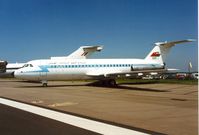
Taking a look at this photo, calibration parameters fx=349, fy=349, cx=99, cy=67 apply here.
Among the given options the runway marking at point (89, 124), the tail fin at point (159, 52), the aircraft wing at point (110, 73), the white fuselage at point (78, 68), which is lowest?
the runway marking at point (89, 124)

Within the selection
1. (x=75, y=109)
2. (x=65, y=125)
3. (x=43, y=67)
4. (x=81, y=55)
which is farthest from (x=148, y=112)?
(x=81, y=55)

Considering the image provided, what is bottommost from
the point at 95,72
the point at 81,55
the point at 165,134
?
the point at 165,134

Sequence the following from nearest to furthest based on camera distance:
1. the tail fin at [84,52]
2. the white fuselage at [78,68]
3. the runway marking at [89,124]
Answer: the runway marking at [89,124], the white fuselage at [78,68], the tail fin at [84,52]

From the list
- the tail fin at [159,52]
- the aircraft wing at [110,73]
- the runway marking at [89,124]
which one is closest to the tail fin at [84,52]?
the tail fin at [159,52]

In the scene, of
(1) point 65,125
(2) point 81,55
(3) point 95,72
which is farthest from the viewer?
(2) point 81,55

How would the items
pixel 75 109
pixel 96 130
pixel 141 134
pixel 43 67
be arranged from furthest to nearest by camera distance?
pixel 43 67
pixel 75 109
pixel 96 130
pixel 141 134

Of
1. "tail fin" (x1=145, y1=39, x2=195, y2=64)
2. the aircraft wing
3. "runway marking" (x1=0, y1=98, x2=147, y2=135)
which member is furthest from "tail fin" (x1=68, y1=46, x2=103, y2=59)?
"runway marking" (x1=0, y1=98, x2=147, y2=135)

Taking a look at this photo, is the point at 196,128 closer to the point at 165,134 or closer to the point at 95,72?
the point at 165,134

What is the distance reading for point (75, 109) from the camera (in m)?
14.6

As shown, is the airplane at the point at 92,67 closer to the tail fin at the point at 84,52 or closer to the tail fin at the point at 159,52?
the tail fin at the point at 159,52

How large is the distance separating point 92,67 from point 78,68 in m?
1.65

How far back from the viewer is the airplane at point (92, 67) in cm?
3206

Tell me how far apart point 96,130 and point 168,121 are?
8.86 ft

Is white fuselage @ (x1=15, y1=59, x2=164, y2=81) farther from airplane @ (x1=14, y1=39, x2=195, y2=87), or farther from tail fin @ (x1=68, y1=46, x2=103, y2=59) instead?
tail fin @ (x1=68, y1=46, x2=103, y2=59)
